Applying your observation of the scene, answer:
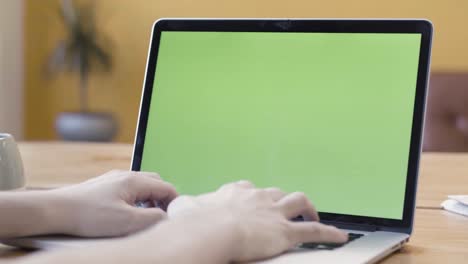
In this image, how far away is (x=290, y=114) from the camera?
0.95 m

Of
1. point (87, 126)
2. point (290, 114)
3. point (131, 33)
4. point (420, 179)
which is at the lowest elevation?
point (87, 126)

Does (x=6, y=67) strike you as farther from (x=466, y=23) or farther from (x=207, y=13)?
(x=466, y=23)

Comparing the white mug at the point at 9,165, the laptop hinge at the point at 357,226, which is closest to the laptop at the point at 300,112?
the laptop hinge at the point at 357,226

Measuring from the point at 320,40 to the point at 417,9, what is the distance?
9.56ft

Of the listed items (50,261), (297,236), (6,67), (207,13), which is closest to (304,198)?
(297,236)

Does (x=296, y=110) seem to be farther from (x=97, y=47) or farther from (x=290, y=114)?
(x=97, y=47)

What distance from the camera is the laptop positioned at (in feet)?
2.83

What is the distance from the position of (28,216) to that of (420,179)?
2.74 ft

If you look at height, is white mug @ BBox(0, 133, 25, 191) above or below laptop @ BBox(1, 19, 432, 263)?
below

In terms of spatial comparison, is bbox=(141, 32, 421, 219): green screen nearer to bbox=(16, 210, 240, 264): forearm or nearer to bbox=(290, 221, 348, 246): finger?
bbox=(290, 221, 348, 246): finger

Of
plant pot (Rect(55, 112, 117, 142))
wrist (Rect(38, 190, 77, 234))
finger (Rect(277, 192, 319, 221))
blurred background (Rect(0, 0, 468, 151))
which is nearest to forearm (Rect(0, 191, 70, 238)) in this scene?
wrist (Rect(38, 190, 77, 234))

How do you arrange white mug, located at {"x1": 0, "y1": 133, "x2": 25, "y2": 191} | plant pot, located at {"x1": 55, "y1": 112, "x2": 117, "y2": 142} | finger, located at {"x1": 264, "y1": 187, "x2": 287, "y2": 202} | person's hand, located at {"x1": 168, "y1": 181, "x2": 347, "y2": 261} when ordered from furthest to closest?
plant pot, located at {"x1": 55, "y1": 112, "x2": 117, "y2": 142} → white mug, located at {"x1": 0, "y1": 133, "x2": 25, "y2": 191} → finger, located at {"x1": 264, "y1": 187, "x2": 287, "y2": 202} → person's hand, located at {"x1": 168, "y1": 181, "x2": 347, "y2": 261}

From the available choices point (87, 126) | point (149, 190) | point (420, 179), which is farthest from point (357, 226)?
point (87, 126)

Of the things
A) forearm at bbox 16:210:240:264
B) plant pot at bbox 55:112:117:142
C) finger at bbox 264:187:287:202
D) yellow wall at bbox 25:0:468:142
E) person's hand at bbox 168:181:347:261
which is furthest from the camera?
plant pot at bbox 55:112:117:142
